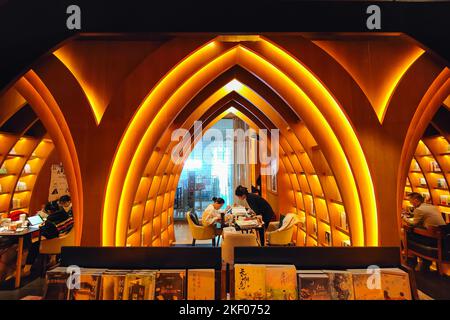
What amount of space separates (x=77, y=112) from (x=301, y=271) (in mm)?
3215

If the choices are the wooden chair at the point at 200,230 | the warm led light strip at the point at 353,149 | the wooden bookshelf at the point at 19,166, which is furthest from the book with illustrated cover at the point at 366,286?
the wooden bookshelf at the point at 19,166

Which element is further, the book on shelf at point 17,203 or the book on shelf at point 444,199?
the book on shelf at point 17,203

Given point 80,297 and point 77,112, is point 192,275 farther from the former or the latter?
point 77,112

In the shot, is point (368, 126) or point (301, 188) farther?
point (301, 188)

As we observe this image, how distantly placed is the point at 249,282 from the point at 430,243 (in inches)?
177

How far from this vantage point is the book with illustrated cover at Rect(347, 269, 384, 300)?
168cm

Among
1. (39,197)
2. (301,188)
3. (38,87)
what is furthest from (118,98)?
(39,197)

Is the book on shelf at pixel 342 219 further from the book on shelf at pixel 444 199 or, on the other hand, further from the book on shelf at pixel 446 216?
the book on shelf at pixel 444 199

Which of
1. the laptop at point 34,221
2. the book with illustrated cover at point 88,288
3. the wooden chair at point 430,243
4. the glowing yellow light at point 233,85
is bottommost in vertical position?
the wooden chair at point 430,243

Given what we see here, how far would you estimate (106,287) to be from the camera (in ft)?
5.58

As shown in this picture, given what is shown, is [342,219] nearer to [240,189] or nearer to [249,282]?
[240,189]

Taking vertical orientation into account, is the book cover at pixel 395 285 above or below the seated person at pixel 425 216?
above

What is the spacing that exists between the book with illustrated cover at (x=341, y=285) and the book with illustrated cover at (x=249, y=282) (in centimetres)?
47

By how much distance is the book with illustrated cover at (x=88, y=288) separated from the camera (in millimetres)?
1684
